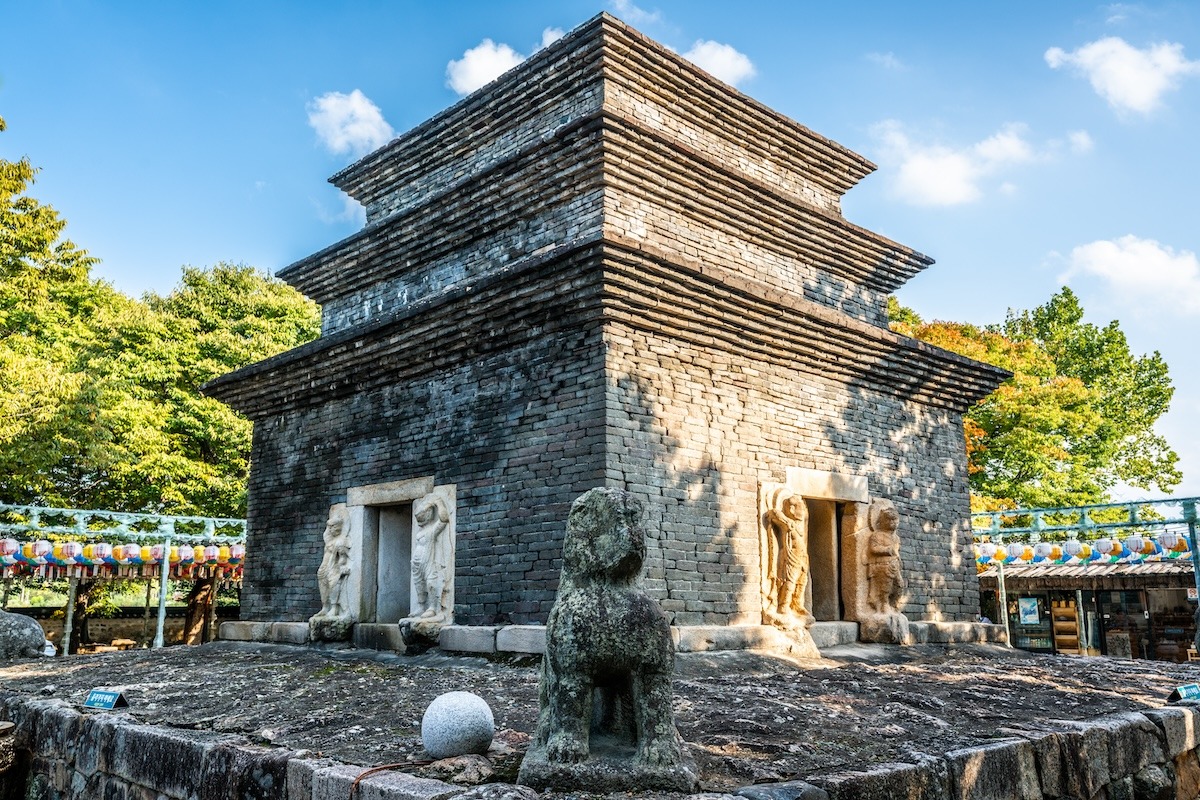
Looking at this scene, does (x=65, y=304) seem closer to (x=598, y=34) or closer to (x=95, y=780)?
(x=598, y=34)

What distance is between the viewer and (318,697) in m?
6.91

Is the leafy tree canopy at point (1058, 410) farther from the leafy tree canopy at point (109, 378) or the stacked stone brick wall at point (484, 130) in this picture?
the leafy tree canopy at point (109, 378)

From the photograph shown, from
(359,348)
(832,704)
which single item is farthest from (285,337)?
(832,704)

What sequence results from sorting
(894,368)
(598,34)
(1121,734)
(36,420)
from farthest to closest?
1. (36,420)
2. (894,368)
3. (598,34)
4. (1121,734)

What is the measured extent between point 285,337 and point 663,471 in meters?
18.7

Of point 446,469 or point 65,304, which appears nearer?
point 446,469

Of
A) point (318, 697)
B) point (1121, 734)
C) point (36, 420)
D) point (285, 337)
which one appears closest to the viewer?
point (1121, 734)

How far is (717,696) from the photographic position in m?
6.48

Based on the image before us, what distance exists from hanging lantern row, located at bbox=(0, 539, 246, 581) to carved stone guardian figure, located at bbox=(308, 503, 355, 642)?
4654 mm

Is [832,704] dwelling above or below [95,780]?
above

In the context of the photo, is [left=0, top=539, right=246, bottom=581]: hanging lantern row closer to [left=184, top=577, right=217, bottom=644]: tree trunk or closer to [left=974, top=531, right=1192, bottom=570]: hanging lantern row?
[left=184, top=577, right=217, bottom=644]: tree trunk

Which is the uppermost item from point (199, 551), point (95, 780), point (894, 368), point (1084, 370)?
point (1084, 370)

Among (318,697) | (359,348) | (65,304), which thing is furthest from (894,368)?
(65,304)

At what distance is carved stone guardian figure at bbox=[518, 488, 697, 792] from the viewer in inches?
160
